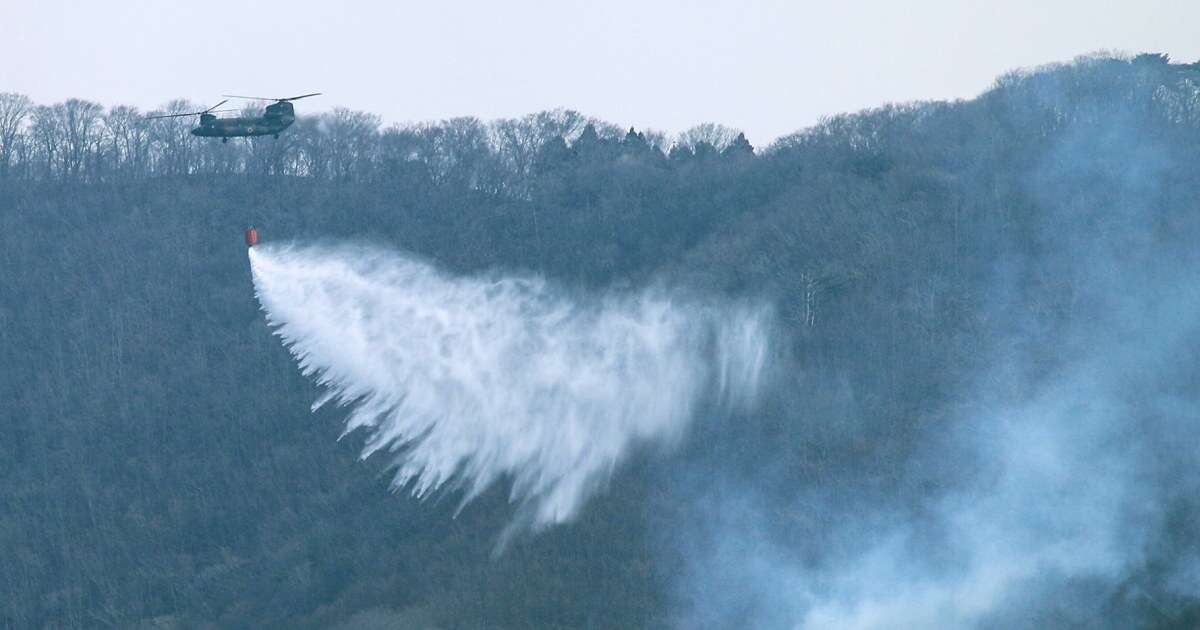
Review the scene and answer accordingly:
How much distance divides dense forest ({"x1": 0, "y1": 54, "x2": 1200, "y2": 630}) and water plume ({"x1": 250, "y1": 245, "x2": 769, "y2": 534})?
2.24m

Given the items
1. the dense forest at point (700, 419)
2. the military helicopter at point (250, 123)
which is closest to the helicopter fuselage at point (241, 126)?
the military helicopter at point (250, 123)

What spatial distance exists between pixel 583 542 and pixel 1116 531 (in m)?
23.5

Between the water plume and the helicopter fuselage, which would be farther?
the helicopter fuselage

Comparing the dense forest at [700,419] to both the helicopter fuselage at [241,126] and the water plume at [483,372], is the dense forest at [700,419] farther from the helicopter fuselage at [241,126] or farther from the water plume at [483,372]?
the helicopter fuselage at [241,126]

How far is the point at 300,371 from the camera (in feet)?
376

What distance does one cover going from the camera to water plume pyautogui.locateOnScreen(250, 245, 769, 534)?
8050 centimetres

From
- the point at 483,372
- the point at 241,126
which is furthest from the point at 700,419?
the point at 241,126

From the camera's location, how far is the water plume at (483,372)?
80500 mm

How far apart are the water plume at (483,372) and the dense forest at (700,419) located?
2245 mm

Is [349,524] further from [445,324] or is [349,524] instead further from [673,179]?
[673,179]

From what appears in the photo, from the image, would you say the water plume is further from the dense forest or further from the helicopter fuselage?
the helicopter fuselage

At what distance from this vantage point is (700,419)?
9269 centimetres

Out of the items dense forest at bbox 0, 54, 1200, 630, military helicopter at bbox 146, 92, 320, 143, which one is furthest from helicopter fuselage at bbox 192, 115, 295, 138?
dense forest at bbox 0, 54, 1200, 630

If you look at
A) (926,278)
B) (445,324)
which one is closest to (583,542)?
(445,324)
